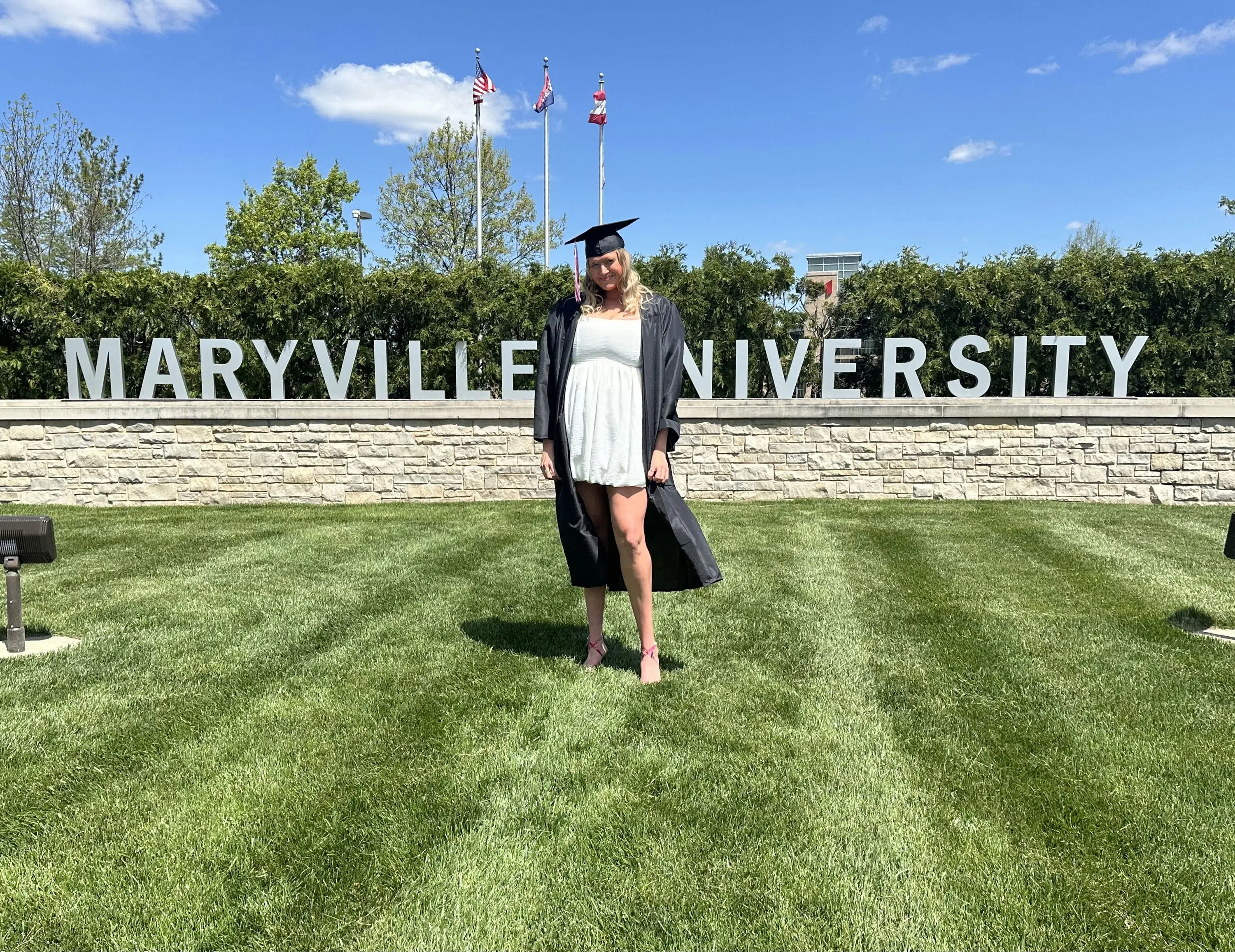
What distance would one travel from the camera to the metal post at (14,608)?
166 inches

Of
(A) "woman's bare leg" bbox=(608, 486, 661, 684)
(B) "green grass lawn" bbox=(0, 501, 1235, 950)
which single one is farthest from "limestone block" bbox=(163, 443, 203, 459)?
(A) "woman's bare leg" bbox=(608, 486, 661, 684)

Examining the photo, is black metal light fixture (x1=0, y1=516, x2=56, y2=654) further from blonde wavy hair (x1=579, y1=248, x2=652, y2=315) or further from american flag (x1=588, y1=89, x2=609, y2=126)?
american flag (x1=588, y1=89, x2=609, y2=126)

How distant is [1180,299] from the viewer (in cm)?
1082

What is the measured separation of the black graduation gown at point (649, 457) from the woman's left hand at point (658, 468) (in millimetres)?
17

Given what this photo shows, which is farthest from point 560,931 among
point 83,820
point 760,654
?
point 760,654

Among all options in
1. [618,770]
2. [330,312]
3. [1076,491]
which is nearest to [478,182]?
[330,312]

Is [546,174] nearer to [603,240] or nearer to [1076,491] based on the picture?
[1076,491]

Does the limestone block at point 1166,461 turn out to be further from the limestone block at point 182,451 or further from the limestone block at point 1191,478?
the limestone block at point 182,451

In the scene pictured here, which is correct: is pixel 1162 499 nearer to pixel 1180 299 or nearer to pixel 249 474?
pixel 1180 299

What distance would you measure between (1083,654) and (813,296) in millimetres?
7877

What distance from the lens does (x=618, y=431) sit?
141 inches

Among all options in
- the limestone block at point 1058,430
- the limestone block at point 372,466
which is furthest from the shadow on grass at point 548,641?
the limestone block at point 1058,430

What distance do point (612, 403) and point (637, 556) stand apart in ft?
2.25

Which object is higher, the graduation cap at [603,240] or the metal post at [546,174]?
the metal post at [546,174]
